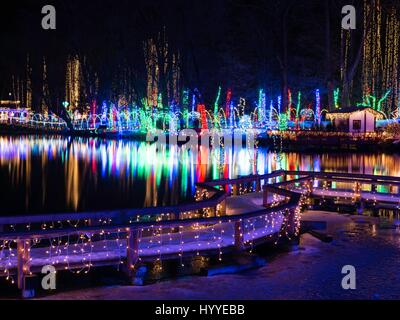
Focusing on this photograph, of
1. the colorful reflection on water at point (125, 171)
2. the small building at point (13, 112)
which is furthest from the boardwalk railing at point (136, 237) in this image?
the small building at point (13, 112)

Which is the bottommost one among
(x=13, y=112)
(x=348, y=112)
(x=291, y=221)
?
(x=291, y=221)

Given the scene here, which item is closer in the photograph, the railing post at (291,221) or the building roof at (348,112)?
the railing post at (291,221)

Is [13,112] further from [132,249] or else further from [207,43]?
[132,249]

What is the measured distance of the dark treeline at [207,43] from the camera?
49.9m

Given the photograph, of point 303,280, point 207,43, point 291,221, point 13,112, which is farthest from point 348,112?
point 13,112

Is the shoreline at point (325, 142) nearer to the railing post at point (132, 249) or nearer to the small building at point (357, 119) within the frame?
the small building at point (357, 119)

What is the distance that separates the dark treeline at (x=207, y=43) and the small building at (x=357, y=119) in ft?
9.88

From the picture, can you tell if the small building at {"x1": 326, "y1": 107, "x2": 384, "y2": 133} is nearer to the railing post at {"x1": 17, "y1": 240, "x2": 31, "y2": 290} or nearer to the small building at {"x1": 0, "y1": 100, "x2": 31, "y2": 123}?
the railing post at {"x1": 17, "y1": 240, "x2": 31, "y2": 290}

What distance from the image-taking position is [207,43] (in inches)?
2105

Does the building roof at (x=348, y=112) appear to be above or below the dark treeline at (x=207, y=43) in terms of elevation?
below

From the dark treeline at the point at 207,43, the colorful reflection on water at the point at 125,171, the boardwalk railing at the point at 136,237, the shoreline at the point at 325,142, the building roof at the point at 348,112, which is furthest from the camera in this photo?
the dark treeline at the point at 207,43

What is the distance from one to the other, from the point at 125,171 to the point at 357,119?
69.1ft
